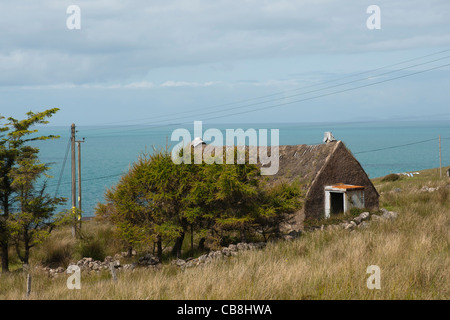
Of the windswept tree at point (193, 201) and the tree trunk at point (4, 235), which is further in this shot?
the tree trunk at point (4, 235)

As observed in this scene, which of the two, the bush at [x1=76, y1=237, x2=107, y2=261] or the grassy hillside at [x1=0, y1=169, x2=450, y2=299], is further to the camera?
the bush at [x1=76, y1=237, x2=107, y2=261]

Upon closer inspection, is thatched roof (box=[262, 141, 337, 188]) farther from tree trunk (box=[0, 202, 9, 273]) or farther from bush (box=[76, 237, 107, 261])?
tree trunk (box=[0, 202, 9, 273])

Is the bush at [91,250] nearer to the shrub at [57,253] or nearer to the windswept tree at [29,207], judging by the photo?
the shrub at [57,253]

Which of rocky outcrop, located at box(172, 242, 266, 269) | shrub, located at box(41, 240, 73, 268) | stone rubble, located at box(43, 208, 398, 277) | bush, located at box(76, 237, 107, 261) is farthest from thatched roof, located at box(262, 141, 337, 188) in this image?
shrub, located at box(41, 240, 73, 268)

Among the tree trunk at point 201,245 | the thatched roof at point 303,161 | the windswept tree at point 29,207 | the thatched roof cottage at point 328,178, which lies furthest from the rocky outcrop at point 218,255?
the thatched roof at point 303,161

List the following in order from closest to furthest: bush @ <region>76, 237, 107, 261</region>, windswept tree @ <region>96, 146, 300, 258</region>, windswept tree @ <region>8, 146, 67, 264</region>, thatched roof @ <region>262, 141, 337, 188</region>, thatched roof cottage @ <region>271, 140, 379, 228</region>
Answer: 1. windswept tree @ <region>96, 146, 300, 258</region>
2. windswept tree @ <region>8, 146, 67, 264</region>
3. bush @ <region>76, 237, 107, 261</region>
4. thatched roof cottage @ <region>271, 140, 379, 228</region>
5. thatched roof @ <region>262, 141, 337, 188</region>

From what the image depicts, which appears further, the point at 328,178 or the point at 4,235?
the point at 328,178

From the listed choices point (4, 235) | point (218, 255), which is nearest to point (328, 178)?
point (218, 255)

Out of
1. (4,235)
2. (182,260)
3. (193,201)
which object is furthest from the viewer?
(4,235)

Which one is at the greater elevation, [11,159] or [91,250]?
[11,159]

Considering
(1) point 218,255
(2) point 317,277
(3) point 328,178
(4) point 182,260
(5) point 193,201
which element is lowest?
(4) point 182,260

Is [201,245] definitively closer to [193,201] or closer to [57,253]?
[193,201]

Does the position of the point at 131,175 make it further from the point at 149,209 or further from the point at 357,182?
the point at 357,182

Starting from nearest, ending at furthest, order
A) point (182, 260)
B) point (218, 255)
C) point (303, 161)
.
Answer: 1. point (218, 255)
2. point (182, 260)
3. point (303, 161)
